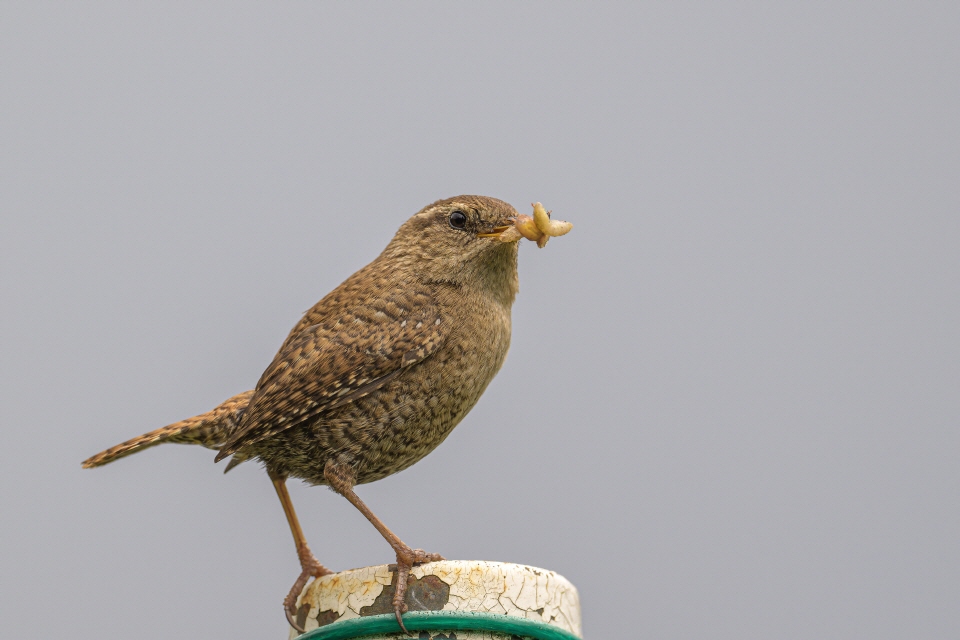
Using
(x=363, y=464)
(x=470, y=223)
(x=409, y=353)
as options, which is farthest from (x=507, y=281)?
(x=363, y=464)

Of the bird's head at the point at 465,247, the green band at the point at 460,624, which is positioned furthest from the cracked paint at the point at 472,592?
the bird's head at the point at 465,247

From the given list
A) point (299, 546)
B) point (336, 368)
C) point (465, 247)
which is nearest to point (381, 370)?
point (336, 368)

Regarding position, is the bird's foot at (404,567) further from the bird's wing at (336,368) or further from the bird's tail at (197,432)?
the bird's tail at (197,432)

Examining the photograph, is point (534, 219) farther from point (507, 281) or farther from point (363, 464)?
point (363, 464)

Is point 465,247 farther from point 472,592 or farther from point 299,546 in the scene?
point 472,592

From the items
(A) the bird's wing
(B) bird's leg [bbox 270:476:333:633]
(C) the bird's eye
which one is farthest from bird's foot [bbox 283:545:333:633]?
(C) the bird's eye

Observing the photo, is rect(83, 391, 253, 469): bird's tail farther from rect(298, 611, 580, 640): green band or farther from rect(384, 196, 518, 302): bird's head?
rect(298, 611, 580, 640): green band
